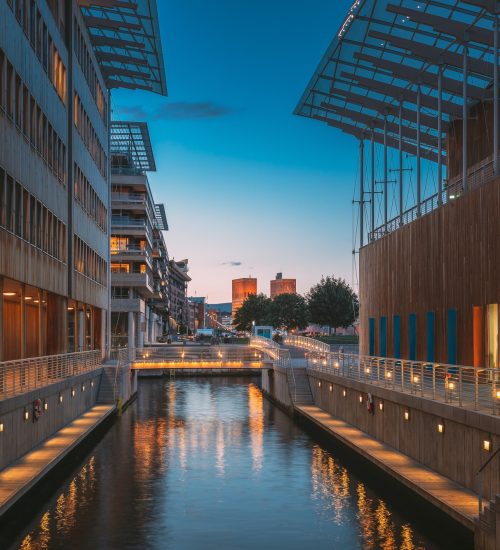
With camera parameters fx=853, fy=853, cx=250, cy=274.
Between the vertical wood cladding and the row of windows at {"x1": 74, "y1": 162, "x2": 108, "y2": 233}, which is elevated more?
the row of windows at {"x1": 74, "y1": 162, "x2": 108, "y2": 233}

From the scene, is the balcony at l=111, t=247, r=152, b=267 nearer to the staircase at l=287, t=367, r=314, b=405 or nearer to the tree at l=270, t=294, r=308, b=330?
the staircase at l=287, t=367, r=314, b=405

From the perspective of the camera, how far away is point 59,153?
47.2 m

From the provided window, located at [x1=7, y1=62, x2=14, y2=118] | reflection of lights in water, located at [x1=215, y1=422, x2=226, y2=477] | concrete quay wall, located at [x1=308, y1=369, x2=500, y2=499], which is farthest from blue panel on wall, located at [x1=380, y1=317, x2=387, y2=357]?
window, located at [x1=7, y1=62, x2=14, y2=118]

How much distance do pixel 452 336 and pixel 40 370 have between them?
19311 millimetres

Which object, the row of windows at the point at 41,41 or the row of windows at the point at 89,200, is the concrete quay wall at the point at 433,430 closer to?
the row of windows at the point at 41,41

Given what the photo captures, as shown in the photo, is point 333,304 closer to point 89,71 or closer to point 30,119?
point 89,71

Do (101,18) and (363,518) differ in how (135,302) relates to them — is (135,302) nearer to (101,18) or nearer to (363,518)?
(101,18)

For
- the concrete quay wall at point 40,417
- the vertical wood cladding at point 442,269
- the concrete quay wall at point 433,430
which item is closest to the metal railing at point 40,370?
the concrete quay wall at point 40,417

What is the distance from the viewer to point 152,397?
71.6 meters

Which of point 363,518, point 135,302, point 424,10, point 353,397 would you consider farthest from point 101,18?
point 135,302

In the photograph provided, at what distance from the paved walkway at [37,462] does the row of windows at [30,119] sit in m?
13.2

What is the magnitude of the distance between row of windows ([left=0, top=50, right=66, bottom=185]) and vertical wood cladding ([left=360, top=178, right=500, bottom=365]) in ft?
65.7

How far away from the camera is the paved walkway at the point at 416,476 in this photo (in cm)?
2096

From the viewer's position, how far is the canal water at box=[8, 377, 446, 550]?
23266 millimetres
